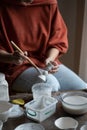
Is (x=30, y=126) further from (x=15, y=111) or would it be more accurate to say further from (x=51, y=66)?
(x=51, y=66)

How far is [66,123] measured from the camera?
1147 mm

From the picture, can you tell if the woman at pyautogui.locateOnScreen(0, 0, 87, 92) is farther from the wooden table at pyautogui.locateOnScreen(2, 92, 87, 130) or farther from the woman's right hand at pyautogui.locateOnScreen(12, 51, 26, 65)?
the wooden table at pyautogui.locateOnScreen(2, 92, 87, 130)

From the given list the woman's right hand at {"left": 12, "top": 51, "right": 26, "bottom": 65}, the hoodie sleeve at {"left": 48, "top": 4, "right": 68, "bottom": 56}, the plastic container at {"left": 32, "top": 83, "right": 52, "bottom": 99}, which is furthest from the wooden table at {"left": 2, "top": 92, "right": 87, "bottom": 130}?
the hoodie sleeve at {"left": 48, "top": 4, "right": 68, "bottom": 56}

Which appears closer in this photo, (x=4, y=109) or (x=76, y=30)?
(x=4, y=109)

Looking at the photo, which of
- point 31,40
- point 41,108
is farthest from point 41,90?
point 31,40

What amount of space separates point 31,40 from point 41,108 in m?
0.57

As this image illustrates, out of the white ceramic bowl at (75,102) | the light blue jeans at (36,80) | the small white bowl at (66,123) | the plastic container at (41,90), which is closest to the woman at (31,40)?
the light blue jeans at (36,80)

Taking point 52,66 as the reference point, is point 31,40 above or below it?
above

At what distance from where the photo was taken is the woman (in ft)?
5.27

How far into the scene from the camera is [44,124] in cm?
116

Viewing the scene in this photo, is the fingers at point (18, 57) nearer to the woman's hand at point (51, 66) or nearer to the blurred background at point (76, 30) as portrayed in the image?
the woman's hand at point (51, 66)

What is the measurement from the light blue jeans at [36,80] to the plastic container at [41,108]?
32cm

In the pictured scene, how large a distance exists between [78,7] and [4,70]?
0.84 m

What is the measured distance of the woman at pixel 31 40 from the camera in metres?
1.61
